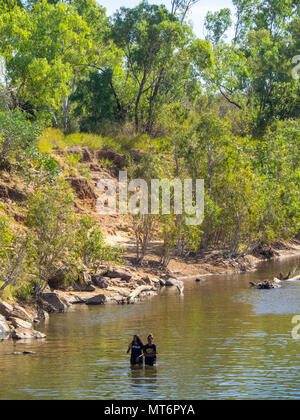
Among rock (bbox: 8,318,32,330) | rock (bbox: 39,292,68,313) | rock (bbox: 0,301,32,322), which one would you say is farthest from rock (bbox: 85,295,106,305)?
rock (bbox: 8,318,32,330)

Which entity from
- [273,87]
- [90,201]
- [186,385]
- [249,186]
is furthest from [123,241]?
[273,87]

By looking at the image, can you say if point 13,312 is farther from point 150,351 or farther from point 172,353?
point 150,351

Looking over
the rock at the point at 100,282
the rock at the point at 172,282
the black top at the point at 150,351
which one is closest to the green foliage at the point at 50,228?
the rock at the point at 100,282

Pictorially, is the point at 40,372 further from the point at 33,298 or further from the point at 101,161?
the point at 101,161

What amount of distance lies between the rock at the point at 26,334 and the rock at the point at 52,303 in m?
5.00

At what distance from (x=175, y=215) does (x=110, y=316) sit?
15589 millimetres

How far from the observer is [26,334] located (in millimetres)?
Answer: 25391

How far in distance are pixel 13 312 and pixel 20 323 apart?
105cm

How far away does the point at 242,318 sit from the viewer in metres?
29.0

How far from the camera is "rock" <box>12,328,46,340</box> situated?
2517 centimetres

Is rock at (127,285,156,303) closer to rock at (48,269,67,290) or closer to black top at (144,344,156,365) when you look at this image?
rock at (48,269,67,290)

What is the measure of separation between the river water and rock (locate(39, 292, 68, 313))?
2.48 feet

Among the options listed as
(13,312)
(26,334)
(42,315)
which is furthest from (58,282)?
(26,334)

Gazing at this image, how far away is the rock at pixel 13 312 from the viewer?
27070 mm
